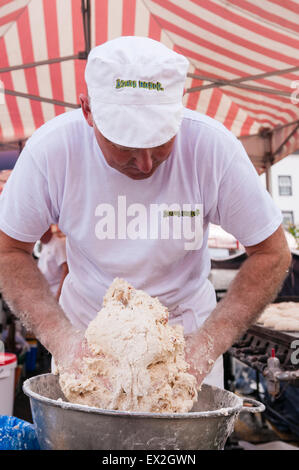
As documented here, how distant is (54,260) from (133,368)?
375 cm

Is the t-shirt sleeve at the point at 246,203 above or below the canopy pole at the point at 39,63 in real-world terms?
below

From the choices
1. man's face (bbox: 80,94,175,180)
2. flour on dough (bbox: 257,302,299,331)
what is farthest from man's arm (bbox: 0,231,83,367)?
flour on dough (bbox: 257,302,299,331)

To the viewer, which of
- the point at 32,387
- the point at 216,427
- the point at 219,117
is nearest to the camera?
the point at 216,427

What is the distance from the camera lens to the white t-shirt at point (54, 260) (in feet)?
14.9

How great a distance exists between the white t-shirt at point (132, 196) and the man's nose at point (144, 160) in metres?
0.21

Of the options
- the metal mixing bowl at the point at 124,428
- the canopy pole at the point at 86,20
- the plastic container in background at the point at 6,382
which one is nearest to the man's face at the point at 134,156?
the metal mixing bowl at the point at 124,428

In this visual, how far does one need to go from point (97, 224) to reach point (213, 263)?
4.05m

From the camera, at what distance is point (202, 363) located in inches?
42.8

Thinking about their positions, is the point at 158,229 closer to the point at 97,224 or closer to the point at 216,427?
the point at 97,224

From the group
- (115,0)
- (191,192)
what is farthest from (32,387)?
(115,0)

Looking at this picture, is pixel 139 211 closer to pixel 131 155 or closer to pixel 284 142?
pixel 131 155

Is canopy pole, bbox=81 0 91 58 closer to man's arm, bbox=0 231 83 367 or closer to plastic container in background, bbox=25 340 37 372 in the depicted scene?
man's arm, bbox=0 231 83 367

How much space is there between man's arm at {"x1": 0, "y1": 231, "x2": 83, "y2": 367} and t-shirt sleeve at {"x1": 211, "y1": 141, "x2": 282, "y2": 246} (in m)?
0.59

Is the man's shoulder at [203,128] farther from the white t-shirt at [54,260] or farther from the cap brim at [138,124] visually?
the white t-shirt at [54,260]
